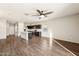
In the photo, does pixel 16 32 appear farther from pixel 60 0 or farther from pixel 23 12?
pixel 60 0

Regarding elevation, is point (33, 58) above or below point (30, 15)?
below

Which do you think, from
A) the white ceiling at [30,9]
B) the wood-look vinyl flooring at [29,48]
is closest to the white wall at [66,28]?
the white ceiling at [30,9]

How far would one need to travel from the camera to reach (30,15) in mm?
2439

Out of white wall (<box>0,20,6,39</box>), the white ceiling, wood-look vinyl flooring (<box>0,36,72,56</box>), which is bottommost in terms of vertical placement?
wood-look vinyl flooring (<box>0,36,72,56</box>)

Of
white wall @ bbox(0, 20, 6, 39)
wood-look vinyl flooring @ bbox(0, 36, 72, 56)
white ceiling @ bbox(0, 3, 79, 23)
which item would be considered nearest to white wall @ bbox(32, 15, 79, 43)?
white ceiling @ bbox(0, 3, 79, 23)

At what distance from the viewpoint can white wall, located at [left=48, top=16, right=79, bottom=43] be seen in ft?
7.91

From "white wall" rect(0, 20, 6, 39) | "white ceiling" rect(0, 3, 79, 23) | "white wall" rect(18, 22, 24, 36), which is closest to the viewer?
"white ceiling" rect(0, 3, 79, 23)

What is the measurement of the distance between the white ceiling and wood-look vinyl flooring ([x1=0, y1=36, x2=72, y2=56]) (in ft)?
1.96

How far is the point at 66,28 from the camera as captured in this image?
246 centimetres

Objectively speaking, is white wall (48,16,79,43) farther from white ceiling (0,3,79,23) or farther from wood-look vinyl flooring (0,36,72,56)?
wood-look vinyl flooring (0,36,72,56)

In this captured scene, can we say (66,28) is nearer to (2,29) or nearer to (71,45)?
(71,45)

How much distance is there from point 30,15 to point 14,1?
0.53 m

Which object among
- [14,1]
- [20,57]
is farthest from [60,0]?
[20,57]

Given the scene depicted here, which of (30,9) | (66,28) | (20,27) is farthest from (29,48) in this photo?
(66,28)
